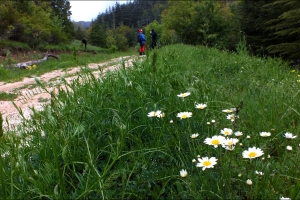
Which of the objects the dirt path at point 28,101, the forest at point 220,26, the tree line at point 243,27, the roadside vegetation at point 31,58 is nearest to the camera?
the dirt path at point 28,101

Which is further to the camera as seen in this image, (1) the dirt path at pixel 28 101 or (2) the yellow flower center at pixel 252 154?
(1) the dirt path at pixel 28 101

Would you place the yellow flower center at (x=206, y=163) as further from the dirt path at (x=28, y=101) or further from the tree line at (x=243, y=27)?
the tree line at (x=243, y=27)

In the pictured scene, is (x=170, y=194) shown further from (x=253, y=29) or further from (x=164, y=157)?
(x=253, y=29)

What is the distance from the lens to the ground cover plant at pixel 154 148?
1049 mm

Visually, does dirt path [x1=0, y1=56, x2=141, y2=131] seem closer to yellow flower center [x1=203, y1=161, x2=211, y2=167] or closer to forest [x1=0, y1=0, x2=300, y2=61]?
yellow flower center [x1=203, y1=161, x2=211, y2=167]

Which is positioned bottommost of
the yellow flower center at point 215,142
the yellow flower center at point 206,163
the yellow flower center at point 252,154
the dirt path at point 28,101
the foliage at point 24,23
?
the dirt path at point 28,101

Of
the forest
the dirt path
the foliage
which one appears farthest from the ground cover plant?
the foliage

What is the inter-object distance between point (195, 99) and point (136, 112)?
1.39 feet

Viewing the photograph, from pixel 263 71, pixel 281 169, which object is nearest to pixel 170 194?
pixel 281 169

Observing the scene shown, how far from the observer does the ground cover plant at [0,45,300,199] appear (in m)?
1.05

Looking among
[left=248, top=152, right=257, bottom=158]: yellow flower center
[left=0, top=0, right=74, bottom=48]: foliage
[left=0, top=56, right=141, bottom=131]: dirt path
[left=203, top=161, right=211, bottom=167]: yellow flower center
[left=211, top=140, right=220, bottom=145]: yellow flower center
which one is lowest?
[left=0, top=56, right=141, bottom=131]: dirt path

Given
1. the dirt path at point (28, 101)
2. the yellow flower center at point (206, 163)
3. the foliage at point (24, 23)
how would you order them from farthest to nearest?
the foliage at point (24, 23) < the dirt path at point (28, 101) < the yellow flower center at point (206, 163)

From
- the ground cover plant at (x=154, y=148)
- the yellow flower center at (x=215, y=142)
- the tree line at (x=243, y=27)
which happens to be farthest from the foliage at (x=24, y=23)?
the yellow flower center at (x=215, y=142)

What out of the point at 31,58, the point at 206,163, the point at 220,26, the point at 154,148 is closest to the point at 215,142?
the point at 206,163
